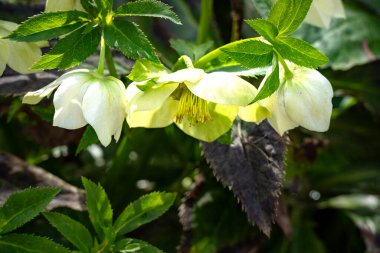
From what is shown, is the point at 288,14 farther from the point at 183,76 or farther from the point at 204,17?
the point at 204,17

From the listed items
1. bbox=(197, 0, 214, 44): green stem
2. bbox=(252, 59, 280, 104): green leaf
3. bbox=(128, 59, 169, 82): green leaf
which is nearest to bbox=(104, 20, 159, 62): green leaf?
bbox=(128, 59, 169, 82): green leaf

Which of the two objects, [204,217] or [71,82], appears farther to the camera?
[204,217]

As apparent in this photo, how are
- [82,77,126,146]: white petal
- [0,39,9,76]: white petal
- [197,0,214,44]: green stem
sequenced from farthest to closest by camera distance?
[197,0,214,44]: green stem < [0,39,9,76]: white petal < [82,77,126,146]: white petal

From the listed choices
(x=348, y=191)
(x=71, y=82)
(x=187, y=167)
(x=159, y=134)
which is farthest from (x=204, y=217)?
(x=348, y=191)

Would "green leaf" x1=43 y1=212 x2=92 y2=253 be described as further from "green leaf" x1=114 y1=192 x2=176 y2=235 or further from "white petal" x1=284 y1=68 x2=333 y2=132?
"white petal" x1=284 y1=68 x2=333 y2=132

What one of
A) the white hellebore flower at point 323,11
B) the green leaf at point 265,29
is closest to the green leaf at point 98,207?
the green leaf at point 265,29

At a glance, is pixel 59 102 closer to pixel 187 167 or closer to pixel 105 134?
pixel 105 134
